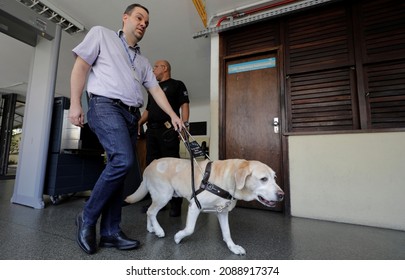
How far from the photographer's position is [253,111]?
2340mm

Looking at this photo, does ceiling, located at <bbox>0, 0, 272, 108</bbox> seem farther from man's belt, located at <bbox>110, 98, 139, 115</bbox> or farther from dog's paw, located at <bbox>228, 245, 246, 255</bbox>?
dog's paw, located at <bbox>228, 245, 246, 255</bbox>

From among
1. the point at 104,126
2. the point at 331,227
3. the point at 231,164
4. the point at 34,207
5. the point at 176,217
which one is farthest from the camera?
the point at 34,207

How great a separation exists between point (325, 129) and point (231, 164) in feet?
4.69

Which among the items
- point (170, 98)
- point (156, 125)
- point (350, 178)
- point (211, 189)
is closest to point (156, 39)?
point (170, 98)

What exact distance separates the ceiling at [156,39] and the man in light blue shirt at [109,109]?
1656 mm

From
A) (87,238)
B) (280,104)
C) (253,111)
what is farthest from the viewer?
(253,111)

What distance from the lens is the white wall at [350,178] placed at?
64.9 inches

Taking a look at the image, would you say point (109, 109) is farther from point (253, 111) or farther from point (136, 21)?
point (253, 111)

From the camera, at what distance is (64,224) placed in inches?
58.2

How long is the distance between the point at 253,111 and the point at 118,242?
6.18ft

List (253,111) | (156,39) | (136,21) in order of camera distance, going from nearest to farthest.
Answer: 1. (136,21)
2. (253,111)
3. (156,39)

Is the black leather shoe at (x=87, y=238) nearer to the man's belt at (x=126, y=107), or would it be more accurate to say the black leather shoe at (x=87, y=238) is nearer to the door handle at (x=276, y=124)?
the man's belt at (x=126, y=107)
